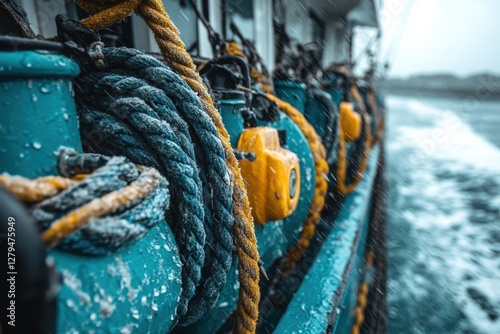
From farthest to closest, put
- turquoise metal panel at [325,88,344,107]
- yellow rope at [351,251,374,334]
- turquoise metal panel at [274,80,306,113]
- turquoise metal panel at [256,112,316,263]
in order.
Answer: turquoise metal panel at [325,88,344,107], turquoise metal panel at [274,80,306,113], yellow rope at [351,251,374,334], turquoise metal panel at [256,112,316,263]

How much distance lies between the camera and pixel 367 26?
36.8ft

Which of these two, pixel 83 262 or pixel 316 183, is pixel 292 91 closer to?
pixel 316 183

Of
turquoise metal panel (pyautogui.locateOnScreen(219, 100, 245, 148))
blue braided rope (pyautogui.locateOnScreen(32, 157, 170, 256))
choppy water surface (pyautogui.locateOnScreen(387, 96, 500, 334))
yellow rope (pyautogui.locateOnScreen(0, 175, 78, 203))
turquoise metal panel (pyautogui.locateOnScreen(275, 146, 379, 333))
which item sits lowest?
choppy water surface (pyautogui.locateOnScreen(387, 96, 500, 334))

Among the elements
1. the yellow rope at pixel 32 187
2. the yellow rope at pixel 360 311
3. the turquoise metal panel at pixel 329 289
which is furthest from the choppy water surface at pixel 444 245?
the yellow rope at pixel 32 187

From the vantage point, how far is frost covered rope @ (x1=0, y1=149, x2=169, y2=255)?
48 cm

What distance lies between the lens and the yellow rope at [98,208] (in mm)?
450

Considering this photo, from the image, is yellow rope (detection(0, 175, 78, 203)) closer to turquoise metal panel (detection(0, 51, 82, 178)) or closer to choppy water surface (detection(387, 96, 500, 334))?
turquoise metal panel (detection(0, 51, 82, 178))

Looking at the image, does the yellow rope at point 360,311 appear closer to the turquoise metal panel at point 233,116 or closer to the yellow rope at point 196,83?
the yellow rope at point 196,83

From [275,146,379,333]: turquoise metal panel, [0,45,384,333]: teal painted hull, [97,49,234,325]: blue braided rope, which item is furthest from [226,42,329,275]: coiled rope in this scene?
[0,45,384,333]: teal painted hull

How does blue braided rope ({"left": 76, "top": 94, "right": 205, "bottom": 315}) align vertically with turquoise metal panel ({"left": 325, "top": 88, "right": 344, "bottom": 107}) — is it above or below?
below

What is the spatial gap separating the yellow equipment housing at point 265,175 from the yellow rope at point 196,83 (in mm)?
248

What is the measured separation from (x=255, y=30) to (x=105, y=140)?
3325 millimetres

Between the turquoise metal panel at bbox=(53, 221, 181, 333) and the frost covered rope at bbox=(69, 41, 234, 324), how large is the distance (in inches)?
2.6

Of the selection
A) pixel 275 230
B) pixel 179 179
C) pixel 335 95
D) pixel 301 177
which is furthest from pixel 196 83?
pixel 335 95
